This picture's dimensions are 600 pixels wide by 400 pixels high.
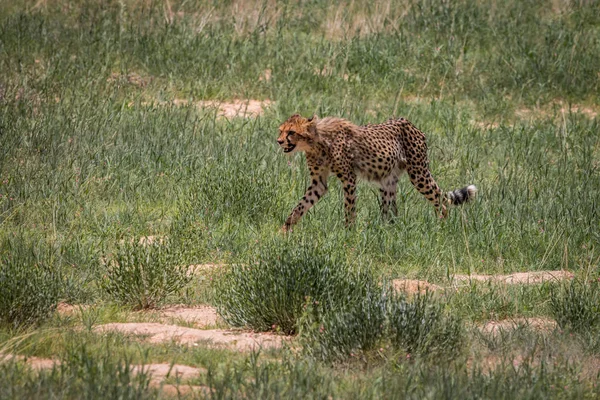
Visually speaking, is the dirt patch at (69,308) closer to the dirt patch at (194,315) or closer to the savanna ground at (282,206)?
the savanna ground at (282,206)

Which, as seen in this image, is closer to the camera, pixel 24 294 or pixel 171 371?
pixel 171 371

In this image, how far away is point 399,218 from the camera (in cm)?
854

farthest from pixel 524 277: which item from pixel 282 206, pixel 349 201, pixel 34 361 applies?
pixel 34 361

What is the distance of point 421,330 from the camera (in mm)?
5453

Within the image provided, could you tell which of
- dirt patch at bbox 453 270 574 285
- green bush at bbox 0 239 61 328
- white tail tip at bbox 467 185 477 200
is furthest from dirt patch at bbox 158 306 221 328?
white tail tip at bbox 467 185 477 200

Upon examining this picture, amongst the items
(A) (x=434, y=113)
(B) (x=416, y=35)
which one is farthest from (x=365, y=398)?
(B) (x=416, y=35)

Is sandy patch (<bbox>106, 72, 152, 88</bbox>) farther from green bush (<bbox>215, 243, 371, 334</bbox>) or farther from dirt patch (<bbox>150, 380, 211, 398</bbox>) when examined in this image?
dirt patch (<bbox>150, 380, 211, 398</bbox>)

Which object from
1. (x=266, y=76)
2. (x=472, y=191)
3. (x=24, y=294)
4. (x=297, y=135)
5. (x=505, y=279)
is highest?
(x=297, y=135)

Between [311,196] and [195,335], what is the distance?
2835mm

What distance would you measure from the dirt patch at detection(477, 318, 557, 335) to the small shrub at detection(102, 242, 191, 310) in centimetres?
208

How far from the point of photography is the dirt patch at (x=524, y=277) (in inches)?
282

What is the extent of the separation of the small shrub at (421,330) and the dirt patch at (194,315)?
55.4 inches

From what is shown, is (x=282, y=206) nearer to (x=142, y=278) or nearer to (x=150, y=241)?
(x=150, y=241)

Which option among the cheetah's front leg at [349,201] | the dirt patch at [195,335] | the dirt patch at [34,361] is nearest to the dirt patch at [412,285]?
the dirt patch at [195,335]
